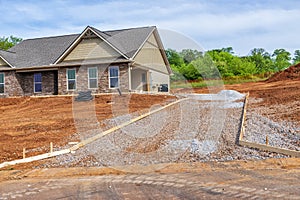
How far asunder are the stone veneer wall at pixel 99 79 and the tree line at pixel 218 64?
3162 mm

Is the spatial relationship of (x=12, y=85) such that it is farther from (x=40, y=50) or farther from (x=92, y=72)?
(x=92, y=72)

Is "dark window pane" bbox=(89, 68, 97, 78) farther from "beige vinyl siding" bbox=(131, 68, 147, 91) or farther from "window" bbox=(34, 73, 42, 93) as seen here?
"window" bbox=(34, 73, 42, 93)

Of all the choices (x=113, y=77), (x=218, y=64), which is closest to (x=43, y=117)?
(x=113, y=77)

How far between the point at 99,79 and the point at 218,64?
642 inches

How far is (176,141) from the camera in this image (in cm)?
965

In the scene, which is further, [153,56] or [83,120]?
[153,56]

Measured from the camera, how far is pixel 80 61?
75.9 feet

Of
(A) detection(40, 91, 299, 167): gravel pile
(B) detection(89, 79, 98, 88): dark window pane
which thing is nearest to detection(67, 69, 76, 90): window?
(B) detection(89, 79, 98, 88): dark window pane

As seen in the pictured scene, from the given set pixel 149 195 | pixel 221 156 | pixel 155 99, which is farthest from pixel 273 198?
pixel 155 99

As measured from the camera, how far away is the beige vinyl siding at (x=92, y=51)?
74.2ft

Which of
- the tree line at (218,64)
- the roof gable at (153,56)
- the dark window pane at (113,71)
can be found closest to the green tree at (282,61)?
the tree line at (218,64)

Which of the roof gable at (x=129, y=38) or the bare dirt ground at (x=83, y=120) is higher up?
the roof gable at (x=129, y=38)

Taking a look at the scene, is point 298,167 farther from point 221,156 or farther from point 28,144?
point 28,144

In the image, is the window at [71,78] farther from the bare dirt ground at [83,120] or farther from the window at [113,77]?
the window at [113,77]
